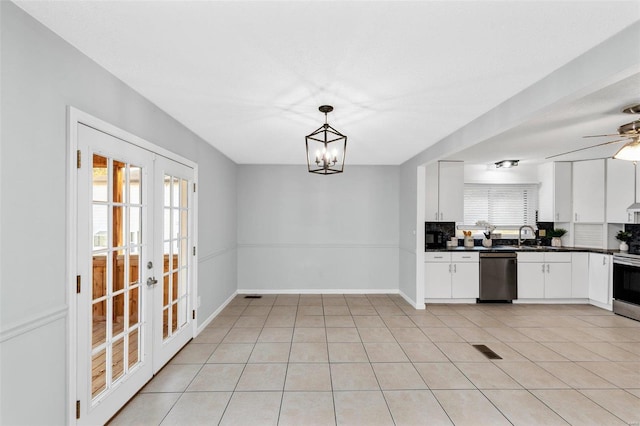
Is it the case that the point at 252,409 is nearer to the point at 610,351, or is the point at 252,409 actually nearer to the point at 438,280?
the point at 438,280

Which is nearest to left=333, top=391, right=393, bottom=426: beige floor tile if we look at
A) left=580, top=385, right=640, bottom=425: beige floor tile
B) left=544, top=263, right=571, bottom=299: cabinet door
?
left=580, top=385, right=640, bottom=425: beige floor tile

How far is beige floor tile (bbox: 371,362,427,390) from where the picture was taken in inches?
111

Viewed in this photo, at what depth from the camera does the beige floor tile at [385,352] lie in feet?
11.0

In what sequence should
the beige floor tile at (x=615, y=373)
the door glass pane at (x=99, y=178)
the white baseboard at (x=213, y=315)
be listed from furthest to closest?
the white baseboard at (x=213, y=315)
the beige floor tile at (x=615, y=373)
the door glass pane at (x=99, y=178)

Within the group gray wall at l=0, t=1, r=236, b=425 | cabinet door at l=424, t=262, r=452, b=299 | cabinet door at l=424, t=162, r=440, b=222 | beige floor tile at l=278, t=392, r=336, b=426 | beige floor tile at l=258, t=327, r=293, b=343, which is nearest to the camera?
gray wall at l=0, t=1, r=236, b=425

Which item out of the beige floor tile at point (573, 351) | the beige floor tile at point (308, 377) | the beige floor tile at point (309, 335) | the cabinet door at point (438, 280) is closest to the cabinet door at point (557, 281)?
the cabinet door at point (438, 280)

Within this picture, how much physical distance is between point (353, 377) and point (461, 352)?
1.40m

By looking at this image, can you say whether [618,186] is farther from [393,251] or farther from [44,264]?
[44,264]

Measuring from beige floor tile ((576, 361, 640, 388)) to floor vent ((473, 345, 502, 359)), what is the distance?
31.4 inches

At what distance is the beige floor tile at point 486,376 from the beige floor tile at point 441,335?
0.60 meters

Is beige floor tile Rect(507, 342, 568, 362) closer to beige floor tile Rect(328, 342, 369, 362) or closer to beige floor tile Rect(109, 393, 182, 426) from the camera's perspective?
beige floor tile Rect(328, 342, 369, 362)

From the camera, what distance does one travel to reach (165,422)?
233 centimetres

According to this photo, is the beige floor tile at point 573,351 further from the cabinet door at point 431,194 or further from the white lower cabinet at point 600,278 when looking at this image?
the cabinet door at point 431,194

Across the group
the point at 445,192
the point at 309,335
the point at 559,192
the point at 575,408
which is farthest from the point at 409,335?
the point at 559,192
